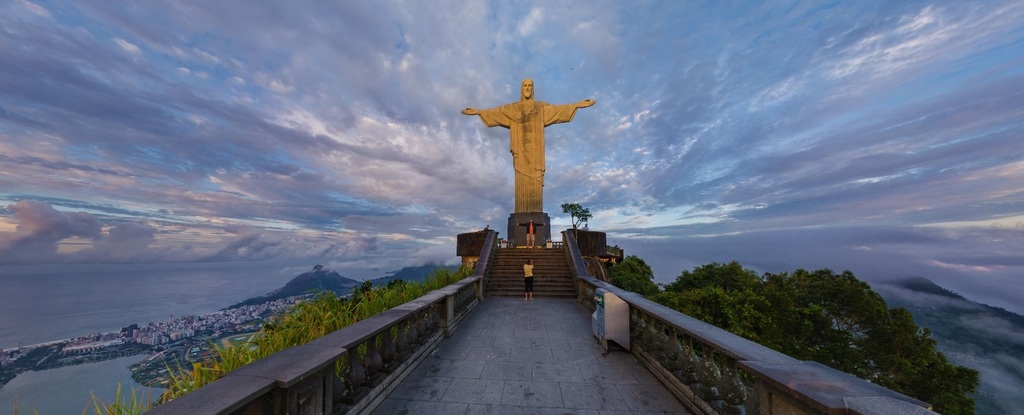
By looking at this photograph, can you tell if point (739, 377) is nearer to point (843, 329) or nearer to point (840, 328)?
point (843, 329)

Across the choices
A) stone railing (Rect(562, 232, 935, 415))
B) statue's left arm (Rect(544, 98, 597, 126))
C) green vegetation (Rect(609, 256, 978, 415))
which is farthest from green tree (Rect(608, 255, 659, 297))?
stone railing (Rect(562, 232, 935, 415))

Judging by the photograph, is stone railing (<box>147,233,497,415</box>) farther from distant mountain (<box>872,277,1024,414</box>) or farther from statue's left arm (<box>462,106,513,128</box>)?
distant mountain (<box>872,277,1024,414</box>)

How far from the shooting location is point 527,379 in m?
4.68

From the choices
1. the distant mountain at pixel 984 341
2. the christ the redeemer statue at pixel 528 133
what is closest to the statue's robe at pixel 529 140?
the christ the redeemer statue at pixel 528 133

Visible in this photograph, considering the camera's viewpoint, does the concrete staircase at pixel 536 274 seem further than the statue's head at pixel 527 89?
No

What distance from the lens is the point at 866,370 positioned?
19266 mm

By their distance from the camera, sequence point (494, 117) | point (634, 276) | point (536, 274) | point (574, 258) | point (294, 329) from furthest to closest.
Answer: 1. point (634, 276)
2. point (494, 117)
3. point (536, 274)
4. point (574, 258)
5. point (294, 329)

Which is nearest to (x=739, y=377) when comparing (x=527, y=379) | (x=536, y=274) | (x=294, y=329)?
(x=527, y=379)

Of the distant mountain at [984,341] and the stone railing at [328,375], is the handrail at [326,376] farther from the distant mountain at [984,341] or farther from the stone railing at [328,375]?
the distant mountain at [984,341]

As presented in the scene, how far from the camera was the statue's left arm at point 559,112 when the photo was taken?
2208 cm

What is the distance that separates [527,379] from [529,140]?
1902cm

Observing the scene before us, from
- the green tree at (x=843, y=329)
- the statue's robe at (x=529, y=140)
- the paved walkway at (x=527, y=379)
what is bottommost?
the green tree at (x=843, y=329)

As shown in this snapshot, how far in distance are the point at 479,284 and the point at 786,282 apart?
24401 millimetres

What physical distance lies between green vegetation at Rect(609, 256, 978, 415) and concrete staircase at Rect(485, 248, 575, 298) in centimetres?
620
